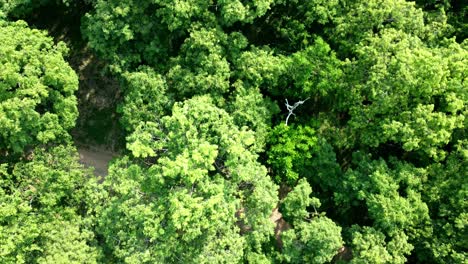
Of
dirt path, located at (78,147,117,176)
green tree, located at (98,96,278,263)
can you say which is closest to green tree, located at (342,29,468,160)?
green tree, located at (98,96,278,263)

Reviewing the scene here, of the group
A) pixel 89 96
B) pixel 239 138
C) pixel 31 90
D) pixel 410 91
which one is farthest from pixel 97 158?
pixel 410 91

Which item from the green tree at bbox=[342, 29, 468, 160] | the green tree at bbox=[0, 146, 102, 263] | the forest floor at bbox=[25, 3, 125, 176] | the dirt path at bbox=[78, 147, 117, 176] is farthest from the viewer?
the forest floor at bbox=[25, 3, 125, 176]

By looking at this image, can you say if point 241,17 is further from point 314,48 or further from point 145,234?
point 145,234

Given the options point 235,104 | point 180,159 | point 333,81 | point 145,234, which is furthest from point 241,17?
point 145,234

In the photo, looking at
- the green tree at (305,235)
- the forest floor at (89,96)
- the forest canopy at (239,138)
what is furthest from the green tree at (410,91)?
the forest floor at (89,96)

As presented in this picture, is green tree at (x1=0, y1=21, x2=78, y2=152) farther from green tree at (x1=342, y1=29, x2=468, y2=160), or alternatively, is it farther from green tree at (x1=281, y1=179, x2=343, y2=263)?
green tree at (x1=342, y1=29, x2=468, y2=160)

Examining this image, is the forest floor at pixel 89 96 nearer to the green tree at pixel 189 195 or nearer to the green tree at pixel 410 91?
the green tree at pixel 189 195
